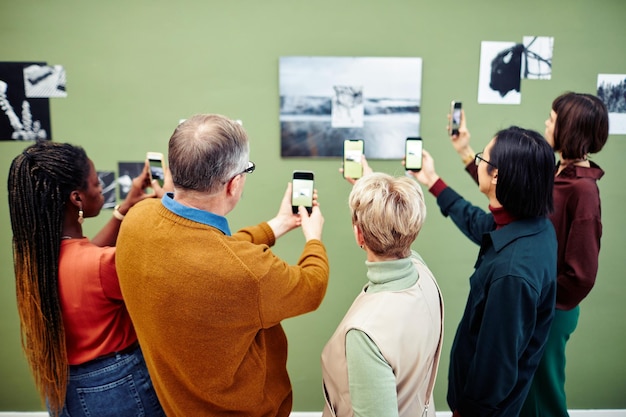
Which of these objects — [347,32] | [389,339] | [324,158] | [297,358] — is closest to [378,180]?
[389,339]

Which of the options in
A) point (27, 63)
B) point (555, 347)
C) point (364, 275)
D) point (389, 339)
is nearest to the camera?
point (389, 339)

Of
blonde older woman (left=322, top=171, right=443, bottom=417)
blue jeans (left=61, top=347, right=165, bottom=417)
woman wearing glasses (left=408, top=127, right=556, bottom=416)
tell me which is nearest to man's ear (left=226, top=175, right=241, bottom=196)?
blonde older woman (left=322, top=171, right=443, bottom=417)

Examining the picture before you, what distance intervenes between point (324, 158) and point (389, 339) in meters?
1.34

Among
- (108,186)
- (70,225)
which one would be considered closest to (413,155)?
(70,225)

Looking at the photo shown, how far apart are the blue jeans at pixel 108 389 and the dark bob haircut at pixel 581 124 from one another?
1.77 m

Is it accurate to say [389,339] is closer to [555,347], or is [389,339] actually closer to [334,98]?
[555,347]

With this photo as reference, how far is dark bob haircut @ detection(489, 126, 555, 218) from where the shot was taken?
51.9 inches

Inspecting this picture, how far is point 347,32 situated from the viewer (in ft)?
6.97

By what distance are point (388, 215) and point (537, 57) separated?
1623 millimetres

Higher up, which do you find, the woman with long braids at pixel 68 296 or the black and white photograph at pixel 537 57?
the black and white photograph at pixel 537 57

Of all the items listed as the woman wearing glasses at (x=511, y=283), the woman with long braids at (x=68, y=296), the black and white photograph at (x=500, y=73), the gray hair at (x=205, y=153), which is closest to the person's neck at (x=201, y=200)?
the gray hair at (x=205, y=153)

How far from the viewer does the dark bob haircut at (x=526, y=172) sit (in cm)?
132

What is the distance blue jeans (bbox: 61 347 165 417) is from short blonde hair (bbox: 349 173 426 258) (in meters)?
0.83

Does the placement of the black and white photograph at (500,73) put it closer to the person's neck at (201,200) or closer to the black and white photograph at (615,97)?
the black and white photograph at (615,97)
